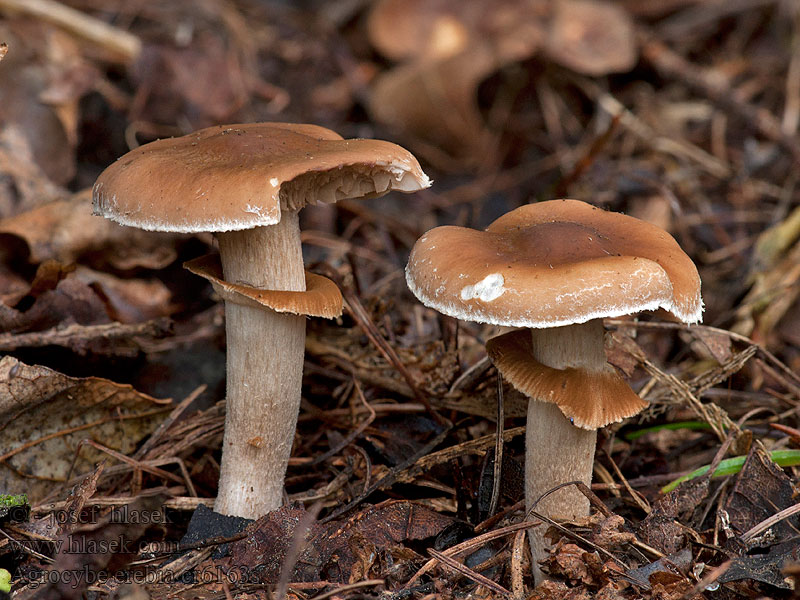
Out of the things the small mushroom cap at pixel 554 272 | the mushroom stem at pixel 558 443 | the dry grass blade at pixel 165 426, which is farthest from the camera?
the dry grass blade at pixel 165 426

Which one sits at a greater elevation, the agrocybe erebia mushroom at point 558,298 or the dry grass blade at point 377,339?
the agrocybe erebia mushroom at point 558,298

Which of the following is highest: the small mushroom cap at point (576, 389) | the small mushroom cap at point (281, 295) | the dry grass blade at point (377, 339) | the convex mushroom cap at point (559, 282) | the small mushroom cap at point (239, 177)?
the small mushroom cap at point (239, 177)

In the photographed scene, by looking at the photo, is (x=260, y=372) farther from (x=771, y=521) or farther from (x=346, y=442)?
(x=771, y=521)

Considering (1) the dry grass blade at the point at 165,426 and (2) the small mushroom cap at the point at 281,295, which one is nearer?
(2) the small mushroom cap at the point at 281,295

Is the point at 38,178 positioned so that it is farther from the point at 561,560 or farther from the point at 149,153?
the point at 561,560

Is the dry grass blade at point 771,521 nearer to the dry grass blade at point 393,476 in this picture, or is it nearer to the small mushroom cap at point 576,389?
the small mushroom cap at point 576,389

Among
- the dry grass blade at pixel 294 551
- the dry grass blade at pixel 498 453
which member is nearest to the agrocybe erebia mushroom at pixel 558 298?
the dry grass blade at pixel 498 453

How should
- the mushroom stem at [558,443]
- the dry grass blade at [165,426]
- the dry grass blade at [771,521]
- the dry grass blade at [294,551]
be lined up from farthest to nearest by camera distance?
the dry grass blade at [165,426]
the dry grass blade at [771,521]
the mushroom stem at [558,443]
the dry grass blade at [294,551]

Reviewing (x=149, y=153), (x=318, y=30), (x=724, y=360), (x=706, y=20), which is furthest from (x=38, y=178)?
(x=706, y=20)
